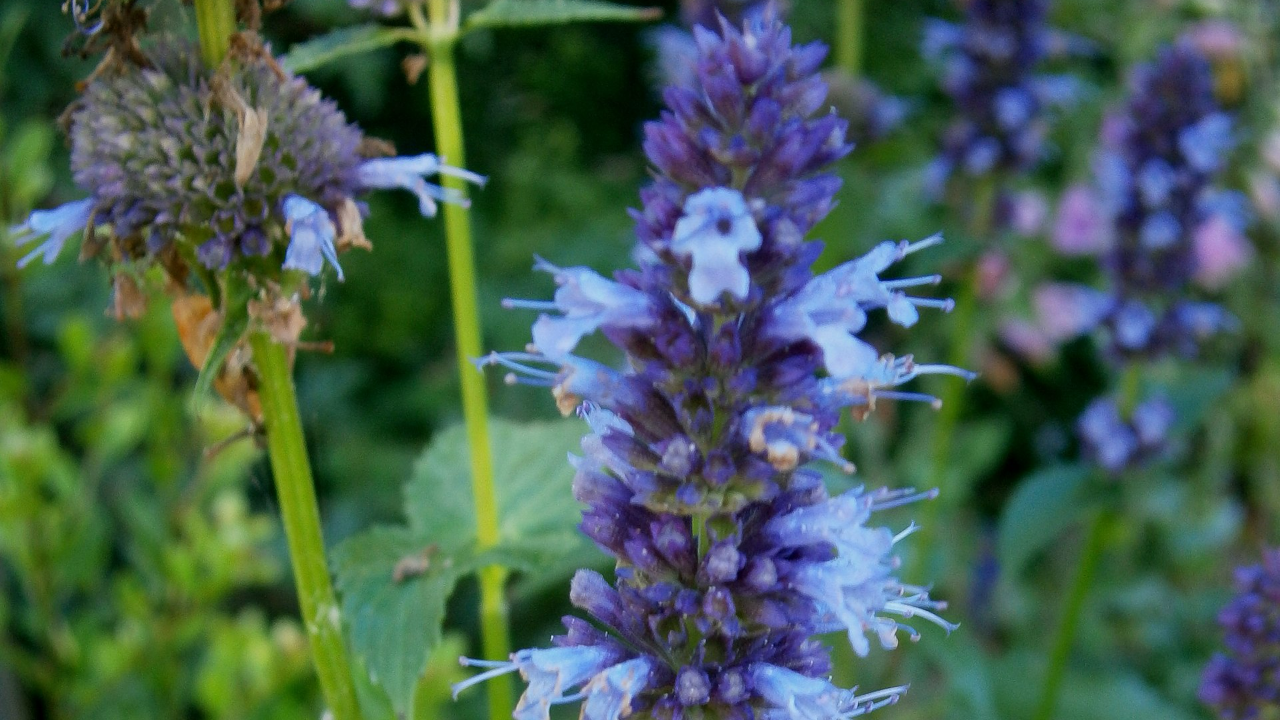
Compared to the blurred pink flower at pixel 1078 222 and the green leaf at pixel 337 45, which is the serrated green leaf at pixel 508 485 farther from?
the blurred pink flower at pixel 1078 222

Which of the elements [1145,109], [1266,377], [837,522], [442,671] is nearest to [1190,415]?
[1145,109]

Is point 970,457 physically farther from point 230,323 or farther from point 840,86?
point 230,323

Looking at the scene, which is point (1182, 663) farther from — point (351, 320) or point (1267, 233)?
point (351, 320)

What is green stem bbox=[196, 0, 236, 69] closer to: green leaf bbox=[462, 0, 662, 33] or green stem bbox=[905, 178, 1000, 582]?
green leaf bbox=[462, 0, 662, 33]

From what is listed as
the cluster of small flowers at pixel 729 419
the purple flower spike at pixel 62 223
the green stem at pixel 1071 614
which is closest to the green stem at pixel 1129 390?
the green stem at pixel 1071 614

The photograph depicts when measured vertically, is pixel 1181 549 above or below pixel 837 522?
below

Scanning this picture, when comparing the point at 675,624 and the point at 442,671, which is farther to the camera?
the point at 442,671

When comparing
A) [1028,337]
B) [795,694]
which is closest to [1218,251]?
[1028,337]
